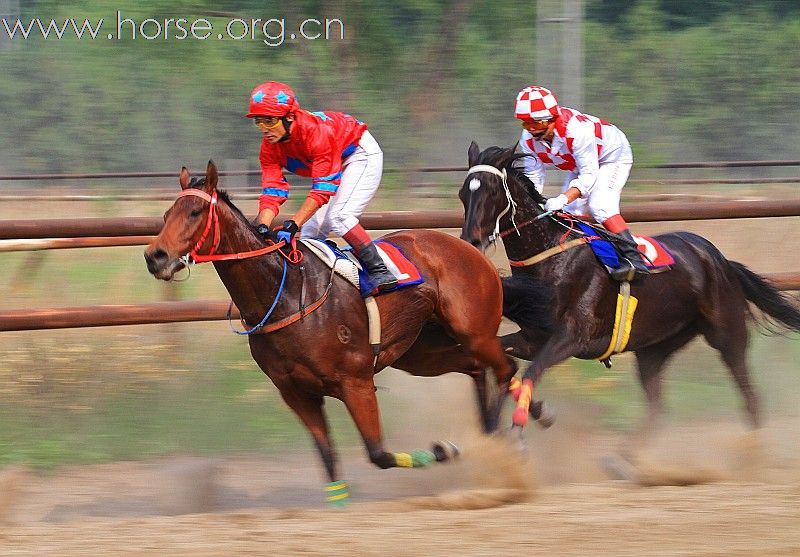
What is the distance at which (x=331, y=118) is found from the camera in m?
5.47

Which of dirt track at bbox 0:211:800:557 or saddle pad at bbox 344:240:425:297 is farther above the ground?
saddle pad at bbox 344:240:425:297

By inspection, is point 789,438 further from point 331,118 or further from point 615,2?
point 615,2

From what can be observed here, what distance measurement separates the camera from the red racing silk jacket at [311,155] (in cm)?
523

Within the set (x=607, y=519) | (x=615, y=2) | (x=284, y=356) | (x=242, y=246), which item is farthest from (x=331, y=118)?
(x=615, y=2)

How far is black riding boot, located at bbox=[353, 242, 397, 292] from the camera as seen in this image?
17.6ft

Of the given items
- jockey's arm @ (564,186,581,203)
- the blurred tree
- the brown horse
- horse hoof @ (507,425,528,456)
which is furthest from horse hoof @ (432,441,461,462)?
the blurred tree

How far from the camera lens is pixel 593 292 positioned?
6.16m

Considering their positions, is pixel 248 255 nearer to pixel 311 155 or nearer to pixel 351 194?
pixel 311 155

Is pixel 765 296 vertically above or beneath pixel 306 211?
beneath

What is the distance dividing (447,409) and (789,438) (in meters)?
2.10

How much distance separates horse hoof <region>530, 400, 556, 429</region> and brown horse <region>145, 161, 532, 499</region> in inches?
21.2

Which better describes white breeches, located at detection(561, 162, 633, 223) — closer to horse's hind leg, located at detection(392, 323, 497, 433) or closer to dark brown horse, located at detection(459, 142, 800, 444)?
dark brown horse, located at detection(459, 142, 800, 444)

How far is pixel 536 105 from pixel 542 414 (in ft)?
5.38

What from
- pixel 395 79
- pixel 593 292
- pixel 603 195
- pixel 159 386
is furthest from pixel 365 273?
pixel 395 79
